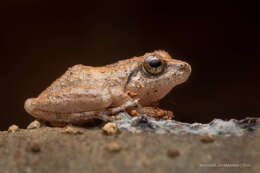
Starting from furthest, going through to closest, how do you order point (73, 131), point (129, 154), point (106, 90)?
point (106, 90) < point (73, 131) < point (129, 154)

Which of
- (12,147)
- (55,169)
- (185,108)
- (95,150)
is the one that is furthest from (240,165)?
(185,108)

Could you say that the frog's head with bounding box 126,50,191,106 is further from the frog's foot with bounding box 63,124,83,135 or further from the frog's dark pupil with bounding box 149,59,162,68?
the frog's foot with bounding box 63,124,83,135

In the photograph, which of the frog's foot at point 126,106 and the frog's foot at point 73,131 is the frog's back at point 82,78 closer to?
the frog's foot at point 126,106

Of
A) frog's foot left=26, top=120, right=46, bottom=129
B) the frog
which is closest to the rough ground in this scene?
the frog

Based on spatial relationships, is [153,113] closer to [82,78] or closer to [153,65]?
[153,65]

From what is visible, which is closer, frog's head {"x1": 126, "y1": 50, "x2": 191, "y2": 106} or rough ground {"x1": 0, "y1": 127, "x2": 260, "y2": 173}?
rough ground {"x1": 0, "y1": 127, "x2": 260, "y2": 173}

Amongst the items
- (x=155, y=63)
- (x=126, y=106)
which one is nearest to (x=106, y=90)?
(x=126, y=106)

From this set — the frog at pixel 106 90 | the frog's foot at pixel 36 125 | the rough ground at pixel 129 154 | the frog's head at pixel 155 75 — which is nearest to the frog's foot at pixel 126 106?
the frog at pixel 106 90

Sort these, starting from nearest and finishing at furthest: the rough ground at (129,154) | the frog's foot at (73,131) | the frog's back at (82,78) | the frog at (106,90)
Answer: the rough ground at (129,154), the frog's foot at (73,131), the frog at (106,90), the frog's back at (82,78)
